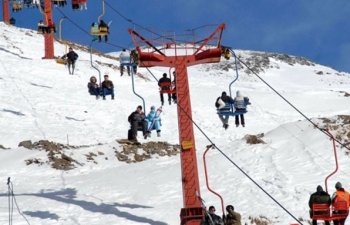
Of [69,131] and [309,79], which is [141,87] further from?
[309,79]

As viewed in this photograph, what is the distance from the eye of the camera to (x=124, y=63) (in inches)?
1260

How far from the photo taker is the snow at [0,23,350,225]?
2008 cm

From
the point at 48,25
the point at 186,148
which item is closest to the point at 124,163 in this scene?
the point at 186,148

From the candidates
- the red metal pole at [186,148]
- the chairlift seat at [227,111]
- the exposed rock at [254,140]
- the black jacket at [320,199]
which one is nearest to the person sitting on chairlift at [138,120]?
the chairlift seat at [227,111]

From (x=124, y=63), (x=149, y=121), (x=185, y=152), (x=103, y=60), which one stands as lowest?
(x=185, y=152)

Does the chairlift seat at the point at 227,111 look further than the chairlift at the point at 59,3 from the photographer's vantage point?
No

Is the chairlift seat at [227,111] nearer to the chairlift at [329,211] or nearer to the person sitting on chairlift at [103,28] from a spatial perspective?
the chairlift at [329,211]

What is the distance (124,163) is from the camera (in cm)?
2931

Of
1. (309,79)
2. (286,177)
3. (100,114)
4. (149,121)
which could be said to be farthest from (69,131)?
(309,79)

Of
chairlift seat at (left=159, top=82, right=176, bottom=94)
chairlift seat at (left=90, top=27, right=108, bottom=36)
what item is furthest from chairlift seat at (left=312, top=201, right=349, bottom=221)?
chairlift seat at (left=90, top=27, right=108, bottom=36)

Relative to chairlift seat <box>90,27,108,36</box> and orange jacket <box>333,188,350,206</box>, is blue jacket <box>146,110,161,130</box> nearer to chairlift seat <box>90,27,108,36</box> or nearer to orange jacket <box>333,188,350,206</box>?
chairlift seat <box>90,27,108,36</box>

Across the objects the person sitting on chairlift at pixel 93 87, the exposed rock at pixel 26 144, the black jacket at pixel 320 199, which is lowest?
the black jacket at pixel 320 199

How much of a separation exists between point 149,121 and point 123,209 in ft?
26.5

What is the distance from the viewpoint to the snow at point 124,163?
2008cm
